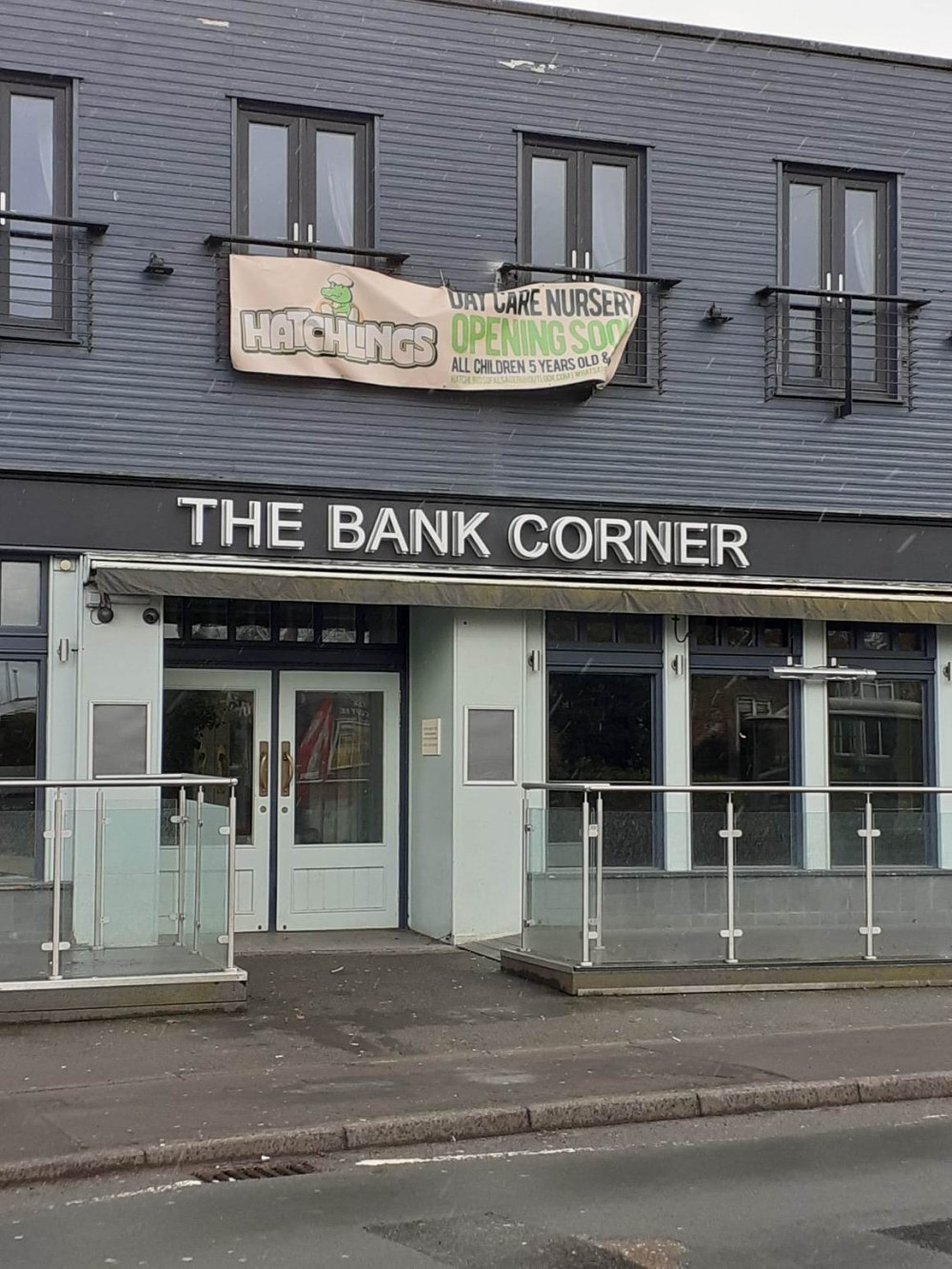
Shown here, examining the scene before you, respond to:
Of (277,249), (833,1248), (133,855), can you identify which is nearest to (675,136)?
(277,249)

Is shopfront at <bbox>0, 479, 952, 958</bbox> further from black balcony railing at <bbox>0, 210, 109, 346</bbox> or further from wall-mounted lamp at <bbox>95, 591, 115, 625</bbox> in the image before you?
black balcony railing at <bbox>0, 210, 109, 346</bbox>

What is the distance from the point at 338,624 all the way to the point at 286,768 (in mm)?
1396

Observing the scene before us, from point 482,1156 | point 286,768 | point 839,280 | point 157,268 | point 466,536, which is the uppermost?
point 839,280

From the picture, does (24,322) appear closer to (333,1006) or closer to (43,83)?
(43,83)

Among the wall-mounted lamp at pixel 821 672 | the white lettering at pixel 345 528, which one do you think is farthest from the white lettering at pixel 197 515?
the wall-mounted lamp at pixel 821 672

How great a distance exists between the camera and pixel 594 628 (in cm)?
1468

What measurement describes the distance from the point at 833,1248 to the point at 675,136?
11302 millimetres

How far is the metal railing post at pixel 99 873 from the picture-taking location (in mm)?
10727

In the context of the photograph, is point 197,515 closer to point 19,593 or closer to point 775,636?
point 19,593

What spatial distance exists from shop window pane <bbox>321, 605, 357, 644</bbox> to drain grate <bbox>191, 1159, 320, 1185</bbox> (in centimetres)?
765

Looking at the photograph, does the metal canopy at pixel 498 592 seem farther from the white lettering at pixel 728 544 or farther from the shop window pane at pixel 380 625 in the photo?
the shop window pane at pixel 380 625

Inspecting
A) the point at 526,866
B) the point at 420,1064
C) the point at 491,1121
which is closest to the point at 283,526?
the point at 526,866

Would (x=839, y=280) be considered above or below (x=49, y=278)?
above

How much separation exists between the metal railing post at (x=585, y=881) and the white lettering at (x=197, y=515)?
3.91m
